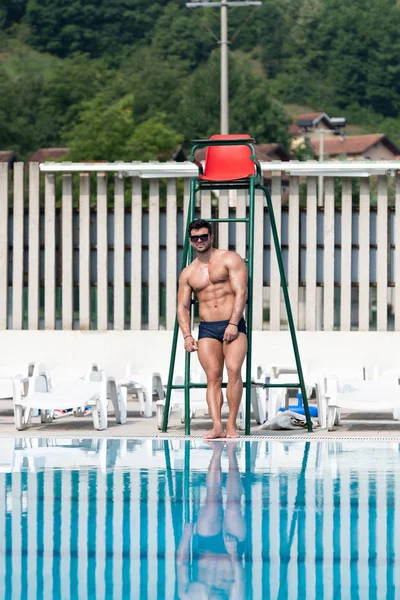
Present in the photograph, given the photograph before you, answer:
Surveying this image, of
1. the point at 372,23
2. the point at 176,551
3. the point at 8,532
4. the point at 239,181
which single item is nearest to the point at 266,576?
the point at 176,551

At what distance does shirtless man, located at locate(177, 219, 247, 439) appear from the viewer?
35.6ft

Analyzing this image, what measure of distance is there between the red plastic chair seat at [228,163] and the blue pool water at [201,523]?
272cm

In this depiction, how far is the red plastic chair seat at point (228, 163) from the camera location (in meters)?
11.6

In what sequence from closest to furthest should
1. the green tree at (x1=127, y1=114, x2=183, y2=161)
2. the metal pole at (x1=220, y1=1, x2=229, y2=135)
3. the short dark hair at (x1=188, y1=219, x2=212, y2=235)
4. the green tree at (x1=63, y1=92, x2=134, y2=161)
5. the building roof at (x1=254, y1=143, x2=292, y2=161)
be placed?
the short dark hair at (x1=188, y1=219, x2=212, y2=235) < the metal pole at (x1=220, y1=1, x2=229, y2=135) < the green tree at (x1=127, y1=114, x2=183, y2=161) < the green tree at (x1=63, y1=92, x2=134, y2=161) < the building roof at (x1=254, y1=143, x2=292, y2=161)

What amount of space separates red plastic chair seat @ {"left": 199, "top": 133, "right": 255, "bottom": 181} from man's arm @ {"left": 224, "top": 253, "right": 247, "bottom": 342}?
1.04 m

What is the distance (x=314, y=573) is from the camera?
18.6 ft

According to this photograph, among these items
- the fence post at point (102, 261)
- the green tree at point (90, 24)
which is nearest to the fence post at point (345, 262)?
the fence post at point (102, 261)

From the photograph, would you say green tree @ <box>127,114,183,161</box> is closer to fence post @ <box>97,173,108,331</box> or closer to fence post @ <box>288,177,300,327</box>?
fence post @ <box>97,173,108,331</box>

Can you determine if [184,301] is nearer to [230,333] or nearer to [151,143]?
[230,333]

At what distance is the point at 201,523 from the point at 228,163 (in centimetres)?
538

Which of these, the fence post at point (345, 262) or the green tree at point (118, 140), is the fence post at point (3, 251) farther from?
the green tree at point (118, 140)

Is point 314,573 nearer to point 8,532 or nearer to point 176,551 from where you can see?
point 176,551

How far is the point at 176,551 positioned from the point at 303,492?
1.99 metres

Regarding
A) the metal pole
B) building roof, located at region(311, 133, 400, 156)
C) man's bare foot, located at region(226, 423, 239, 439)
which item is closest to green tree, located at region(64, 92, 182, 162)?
building roof, located at region(311, 133, 400, 156)
